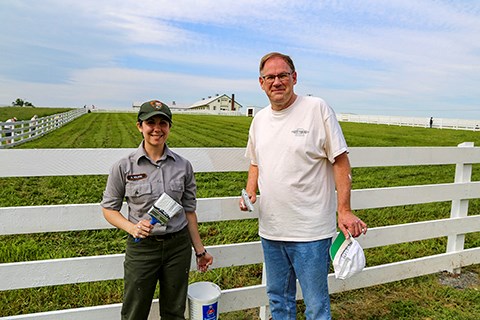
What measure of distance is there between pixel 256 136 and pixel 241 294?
1.45 metres

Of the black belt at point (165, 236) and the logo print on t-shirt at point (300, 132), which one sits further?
the logo print on t-shirt at point (300, 132)

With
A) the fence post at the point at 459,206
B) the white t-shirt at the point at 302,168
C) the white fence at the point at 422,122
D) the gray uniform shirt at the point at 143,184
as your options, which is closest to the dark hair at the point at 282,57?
the white t-shirt at the point at 302,168

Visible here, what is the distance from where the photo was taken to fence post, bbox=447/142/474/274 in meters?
4.29

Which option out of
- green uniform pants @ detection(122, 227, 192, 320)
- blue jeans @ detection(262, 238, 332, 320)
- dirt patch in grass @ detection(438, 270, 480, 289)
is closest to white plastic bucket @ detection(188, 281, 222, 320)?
green uniform pants @ detection(122, 227, 192, 320)

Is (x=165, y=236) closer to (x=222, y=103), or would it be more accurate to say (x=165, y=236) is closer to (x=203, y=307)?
(x=203, y=307)

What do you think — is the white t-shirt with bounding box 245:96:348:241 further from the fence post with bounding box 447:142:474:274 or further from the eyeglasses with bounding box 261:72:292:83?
the fence post with bounding box 447:142:474:274

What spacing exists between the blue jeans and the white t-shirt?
0.27ft

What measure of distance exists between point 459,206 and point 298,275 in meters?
2.79

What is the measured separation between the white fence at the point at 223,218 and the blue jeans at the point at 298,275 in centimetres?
59

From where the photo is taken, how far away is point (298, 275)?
2545 mm

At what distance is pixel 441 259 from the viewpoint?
4.31m

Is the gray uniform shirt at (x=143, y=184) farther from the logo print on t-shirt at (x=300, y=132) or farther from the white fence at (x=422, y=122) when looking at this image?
the white fence at (x=422, y=122)

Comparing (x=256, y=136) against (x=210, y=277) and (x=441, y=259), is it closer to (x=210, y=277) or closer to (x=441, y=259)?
(x=210, y=277)

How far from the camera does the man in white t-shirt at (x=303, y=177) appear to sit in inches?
94.7
